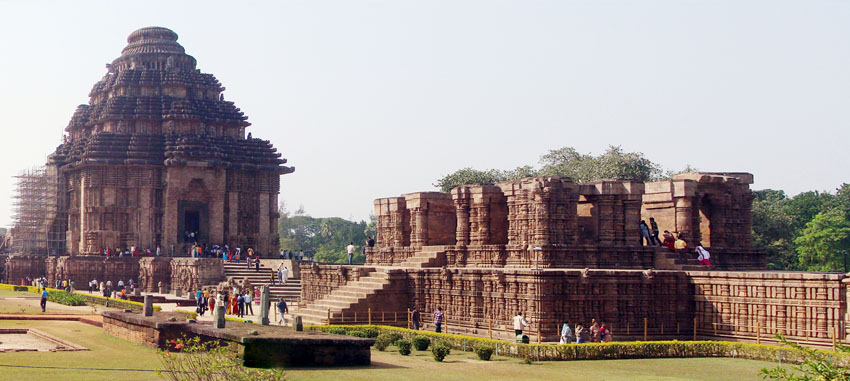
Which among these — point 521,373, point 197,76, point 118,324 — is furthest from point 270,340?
point 197,76

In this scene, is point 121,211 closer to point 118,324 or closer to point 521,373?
point 118,324

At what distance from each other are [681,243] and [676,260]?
1589mm

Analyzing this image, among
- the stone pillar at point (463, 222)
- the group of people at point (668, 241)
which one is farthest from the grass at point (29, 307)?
the group of people at point (668, 241)

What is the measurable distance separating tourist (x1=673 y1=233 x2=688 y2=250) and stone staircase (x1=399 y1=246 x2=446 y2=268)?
7215mm

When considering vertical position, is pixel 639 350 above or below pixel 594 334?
below

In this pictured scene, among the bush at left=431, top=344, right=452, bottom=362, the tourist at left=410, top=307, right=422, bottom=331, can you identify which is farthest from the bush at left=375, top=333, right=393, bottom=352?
the tourist at left=410, top=307, right=422, bottom=331

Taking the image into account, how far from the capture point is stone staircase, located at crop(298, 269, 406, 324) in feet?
99.5

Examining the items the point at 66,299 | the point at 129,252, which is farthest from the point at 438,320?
the point at 129,252

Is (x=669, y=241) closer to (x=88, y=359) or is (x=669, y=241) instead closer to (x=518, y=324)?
(x=518, y=324)

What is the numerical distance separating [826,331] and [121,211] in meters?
41.5

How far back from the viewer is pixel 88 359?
21.1 m

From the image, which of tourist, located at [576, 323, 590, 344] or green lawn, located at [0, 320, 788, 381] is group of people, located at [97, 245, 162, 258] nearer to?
green lawn, located at [0, 320, 788, 381]

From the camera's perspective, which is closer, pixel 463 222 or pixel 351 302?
pixel 351 302

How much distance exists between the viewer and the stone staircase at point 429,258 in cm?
3284
